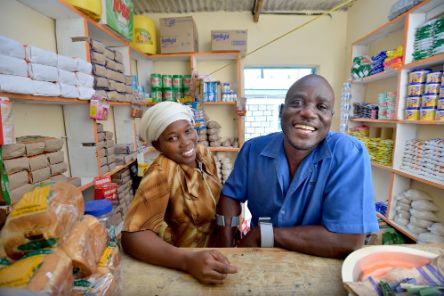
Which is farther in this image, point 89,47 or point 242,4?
point 242,4

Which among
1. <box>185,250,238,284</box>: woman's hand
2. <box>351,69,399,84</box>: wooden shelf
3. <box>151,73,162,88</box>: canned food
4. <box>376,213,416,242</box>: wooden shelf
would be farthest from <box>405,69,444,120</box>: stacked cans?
<box>151,73,162,88</box>: canned food

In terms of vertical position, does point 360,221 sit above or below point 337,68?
below

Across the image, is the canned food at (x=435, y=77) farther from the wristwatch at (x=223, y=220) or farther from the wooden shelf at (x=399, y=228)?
the wristwatch at (x=223, y=220)

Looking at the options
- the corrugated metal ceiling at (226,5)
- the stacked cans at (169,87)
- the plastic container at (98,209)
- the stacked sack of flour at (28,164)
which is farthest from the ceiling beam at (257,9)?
the plastic container at (98,209)

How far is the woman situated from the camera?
0.81 m

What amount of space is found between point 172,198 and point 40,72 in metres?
1.10

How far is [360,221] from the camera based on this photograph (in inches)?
34.3

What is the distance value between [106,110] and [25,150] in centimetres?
76

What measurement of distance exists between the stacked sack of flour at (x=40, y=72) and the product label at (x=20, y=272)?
1.10 metres

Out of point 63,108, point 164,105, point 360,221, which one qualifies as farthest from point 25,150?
point 360,221

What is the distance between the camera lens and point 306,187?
102cm

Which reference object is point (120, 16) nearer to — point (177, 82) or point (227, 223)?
point (177, 82)

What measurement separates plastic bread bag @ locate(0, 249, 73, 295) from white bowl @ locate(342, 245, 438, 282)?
2.28 ft

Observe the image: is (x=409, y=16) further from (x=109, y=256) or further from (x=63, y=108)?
(x=63, y=108)
